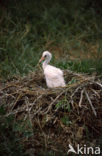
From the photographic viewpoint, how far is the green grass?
6605 mm

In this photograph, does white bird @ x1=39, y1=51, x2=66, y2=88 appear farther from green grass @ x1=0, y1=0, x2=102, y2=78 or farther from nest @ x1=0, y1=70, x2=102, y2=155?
green grass @ x1=0, y1=0, x2=102, y2=78

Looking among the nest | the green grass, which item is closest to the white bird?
the nest

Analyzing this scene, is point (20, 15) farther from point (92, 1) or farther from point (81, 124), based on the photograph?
point (81, 124)

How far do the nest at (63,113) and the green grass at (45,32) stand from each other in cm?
164

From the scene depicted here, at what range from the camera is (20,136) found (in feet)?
14.3

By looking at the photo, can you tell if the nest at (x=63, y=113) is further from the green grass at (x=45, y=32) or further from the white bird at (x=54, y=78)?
the green grass at (x=45, y=32)

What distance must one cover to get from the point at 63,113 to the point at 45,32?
4010mm

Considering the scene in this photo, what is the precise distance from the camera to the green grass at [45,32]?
6605 millimetres

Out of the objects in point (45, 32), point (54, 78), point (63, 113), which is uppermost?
point (45, 32)

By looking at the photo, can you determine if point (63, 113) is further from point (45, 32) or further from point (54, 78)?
point (45, 32)

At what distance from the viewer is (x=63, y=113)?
14.4ft

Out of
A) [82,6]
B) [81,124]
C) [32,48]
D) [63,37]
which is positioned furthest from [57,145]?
[82,6]

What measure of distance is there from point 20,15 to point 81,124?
15.1 feet

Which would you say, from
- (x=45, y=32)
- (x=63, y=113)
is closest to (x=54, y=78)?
(x=63, y=113)
